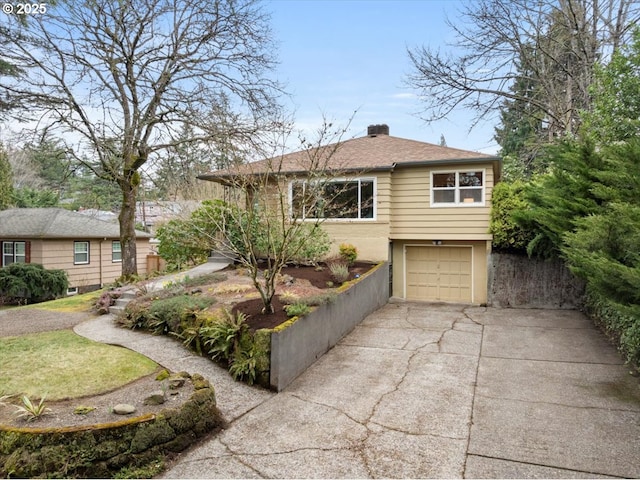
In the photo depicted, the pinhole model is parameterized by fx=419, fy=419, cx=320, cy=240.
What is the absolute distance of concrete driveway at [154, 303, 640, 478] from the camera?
4031mm

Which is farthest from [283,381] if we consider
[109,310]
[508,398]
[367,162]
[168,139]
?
[168,139]

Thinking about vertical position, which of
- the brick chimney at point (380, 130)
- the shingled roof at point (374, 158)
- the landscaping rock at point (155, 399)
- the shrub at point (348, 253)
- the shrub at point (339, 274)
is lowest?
the landscaping rock at point (155, 399)

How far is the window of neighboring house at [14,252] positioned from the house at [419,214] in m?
10.5

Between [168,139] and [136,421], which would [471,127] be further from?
[136,421]

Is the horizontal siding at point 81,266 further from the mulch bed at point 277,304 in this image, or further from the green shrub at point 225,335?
the green shrub at point 225,335

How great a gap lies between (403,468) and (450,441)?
80 centimetres

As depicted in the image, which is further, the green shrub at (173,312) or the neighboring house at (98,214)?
the neighboring house at (98,214)

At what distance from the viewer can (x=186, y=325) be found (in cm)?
761

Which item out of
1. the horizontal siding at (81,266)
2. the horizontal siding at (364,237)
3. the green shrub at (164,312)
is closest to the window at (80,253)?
the horizontal siding at (81,266)

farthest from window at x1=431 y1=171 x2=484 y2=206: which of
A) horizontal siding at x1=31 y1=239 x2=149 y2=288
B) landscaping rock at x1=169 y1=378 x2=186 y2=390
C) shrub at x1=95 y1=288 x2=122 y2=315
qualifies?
horizontal siding at x1=31 y1=239 x2=149 y2=288

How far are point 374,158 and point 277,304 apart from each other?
7.11m

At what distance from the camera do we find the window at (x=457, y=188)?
40.0 feet

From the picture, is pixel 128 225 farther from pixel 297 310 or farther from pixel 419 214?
pixel 419 214

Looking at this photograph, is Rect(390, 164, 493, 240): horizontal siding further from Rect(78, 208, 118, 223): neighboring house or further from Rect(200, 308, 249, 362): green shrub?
Rect(78, 208, 118, 223): neighboring house
